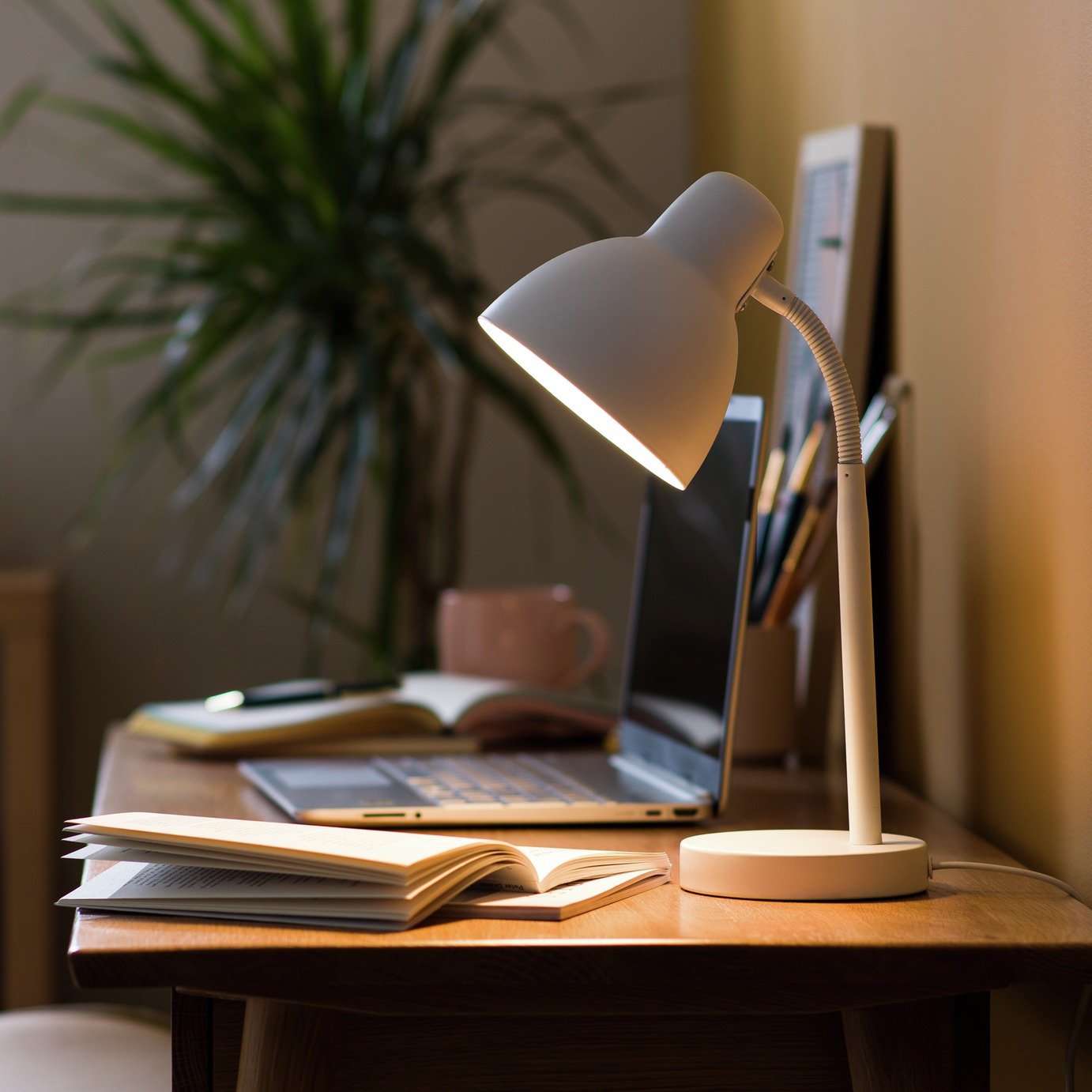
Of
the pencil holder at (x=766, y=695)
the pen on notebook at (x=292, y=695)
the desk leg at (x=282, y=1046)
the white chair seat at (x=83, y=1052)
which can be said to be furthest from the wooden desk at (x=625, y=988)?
the pen on notebook at (x=292, y=695)

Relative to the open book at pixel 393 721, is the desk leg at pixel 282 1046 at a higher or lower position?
lower

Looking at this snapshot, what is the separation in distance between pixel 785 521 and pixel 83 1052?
28.4 inches

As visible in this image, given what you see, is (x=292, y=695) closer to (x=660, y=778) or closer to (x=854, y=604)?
(x=660, y=778)

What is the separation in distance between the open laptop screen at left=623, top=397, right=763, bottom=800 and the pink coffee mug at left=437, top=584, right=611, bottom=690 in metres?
0.24

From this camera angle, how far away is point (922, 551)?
1.08 m

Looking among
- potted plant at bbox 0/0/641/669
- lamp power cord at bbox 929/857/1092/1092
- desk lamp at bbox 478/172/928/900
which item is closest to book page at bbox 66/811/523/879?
desk lamp at bbox 478/172/928/900

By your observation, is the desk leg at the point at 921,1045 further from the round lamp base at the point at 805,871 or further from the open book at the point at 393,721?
the open book at the point at 393,721

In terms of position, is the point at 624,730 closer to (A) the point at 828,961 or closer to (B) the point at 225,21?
(A) the point at 828,961

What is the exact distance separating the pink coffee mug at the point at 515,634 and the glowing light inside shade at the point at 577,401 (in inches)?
27.2

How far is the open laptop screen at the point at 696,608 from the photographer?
0.93 metres

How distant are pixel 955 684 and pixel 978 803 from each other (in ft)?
0.30

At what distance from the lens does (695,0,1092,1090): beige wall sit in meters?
0.77

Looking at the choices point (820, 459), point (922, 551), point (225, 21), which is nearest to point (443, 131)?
point (225, 21)

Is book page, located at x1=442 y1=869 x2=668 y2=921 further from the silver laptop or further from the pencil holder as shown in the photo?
the pencil holder
